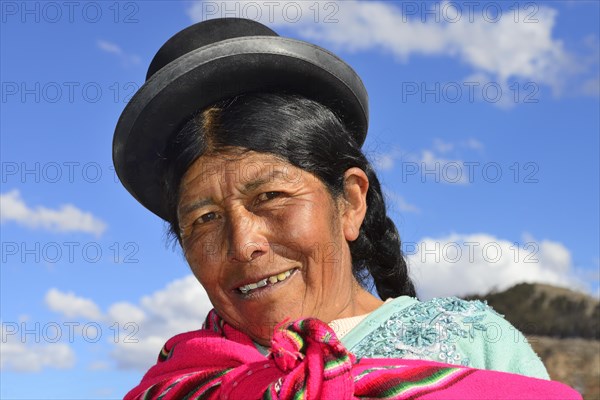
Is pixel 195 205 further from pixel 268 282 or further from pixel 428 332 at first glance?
pixel 428 332

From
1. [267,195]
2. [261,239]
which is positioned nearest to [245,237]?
[261,239]

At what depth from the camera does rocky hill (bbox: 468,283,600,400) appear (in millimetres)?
5043

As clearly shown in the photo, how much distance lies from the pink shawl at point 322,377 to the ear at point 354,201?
2.02 feet

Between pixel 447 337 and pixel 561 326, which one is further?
pixel 561 326

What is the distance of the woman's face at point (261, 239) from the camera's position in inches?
95.9

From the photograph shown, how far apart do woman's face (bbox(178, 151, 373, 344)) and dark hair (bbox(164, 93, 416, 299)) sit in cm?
4

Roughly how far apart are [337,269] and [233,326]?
42cm

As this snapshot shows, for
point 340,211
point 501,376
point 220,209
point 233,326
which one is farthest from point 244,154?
point 501,376

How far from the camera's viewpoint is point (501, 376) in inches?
81.9

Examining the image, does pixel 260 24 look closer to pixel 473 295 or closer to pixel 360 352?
pixel 360 352

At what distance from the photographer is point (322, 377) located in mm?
1923

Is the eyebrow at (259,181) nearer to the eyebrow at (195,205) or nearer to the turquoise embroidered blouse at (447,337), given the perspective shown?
the eyebrow at (195,205)

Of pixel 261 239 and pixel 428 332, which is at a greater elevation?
pixel 261 239

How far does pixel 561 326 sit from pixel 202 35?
3.86 m
